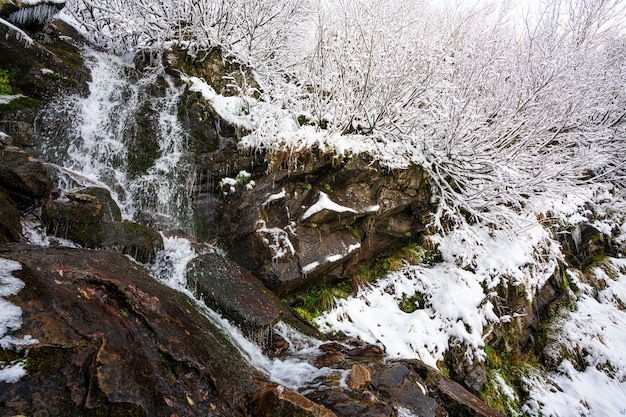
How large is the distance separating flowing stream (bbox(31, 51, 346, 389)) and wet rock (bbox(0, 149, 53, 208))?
0.73 metres

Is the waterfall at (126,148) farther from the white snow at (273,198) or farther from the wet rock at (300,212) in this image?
the white snow at (273,198)

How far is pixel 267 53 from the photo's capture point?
26.1 ft

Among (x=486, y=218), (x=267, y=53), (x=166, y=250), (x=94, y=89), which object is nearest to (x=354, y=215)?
(x=486, y=218)

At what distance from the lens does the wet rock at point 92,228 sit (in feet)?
12.7

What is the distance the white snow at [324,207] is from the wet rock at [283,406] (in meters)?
3.10

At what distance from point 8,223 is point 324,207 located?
3884 mm

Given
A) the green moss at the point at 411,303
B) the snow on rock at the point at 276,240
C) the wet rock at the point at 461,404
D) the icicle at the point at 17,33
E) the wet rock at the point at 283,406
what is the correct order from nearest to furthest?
the wet rock at the point at 283,406 < the wet rock at the point at 461,404 < the snow on rock at the point at 276,240 < the green moss at the point at 411,303 < the icicle at the point at 17,33

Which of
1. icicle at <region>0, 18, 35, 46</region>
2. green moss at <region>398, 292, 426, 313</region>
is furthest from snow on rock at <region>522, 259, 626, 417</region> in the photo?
icicle at <region>0, 18, 35, 46</region>

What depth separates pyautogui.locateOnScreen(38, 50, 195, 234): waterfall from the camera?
5328 mm

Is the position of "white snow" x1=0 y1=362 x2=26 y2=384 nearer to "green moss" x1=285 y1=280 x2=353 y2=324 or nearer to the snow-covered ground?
"green moss" x1=285 y1=280 x2=353 y2=324

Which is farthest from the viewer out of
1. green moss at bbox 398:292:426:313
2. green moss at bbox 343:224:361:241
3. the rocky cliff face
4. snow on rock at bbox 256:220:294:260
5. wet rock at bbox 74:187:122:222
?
green moss at bbox 343:224:361:241

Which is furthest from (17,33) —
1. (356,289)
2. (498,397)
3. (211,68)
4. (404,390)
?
(498,397)

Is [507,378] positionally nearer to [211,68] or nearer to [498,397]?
[498,397]

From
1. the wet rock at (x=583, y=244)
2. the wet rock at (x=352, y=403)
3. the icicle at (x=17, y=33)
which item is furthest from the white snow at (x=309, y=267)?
the icicle at (x=17, y=33)
